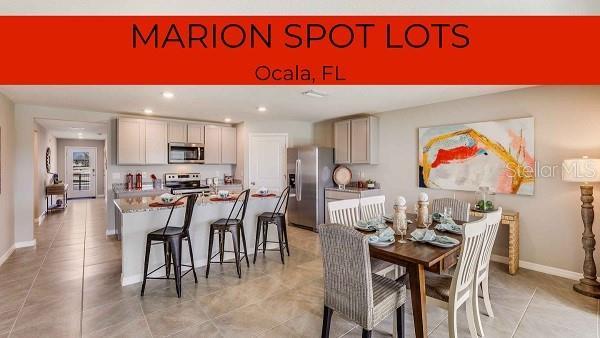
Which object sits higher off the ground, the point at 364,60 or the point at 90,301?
the point at 364,60

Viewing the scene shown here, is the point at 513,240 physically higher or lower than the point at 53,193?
lower

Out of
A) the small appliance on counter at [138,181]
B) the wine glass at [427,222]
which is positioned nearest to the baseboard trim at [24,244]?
the small appliance on counter at [138,181]

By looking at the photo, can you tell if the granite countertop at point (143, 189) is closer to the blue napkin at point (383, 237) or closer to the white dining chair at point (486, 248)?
the blue napkin at point (383, 237)

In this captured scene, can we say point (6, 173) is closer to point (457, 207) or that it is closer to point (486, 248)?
point (486, 248)

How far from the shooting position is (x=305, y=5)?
181 centimetres

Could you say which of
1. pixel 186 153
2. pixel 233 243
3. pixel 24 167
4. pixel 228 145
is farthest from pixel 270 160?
pixel 24 167

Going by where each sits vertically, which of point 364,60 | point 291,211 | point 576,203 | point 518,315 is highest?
point 364,60

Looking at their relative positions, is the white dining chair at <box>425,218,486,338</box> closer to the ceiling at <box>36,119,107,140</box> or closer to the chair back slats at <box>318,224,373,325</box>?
the chair back slats at <box>318,224,373,325</box>

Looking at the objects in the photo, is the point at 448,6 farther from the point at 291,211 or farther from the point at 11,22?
the point at 291,211

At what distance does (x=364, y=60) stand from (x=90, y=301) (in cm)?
350

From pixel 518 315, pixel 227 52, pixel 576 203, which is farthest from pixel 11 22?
pixel 576 203

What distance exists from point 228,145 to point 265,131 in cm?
90

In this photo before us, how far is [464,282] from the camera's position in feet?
6.23

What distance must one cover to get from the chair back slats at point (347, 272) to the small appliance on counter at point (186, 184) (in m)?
3.88
